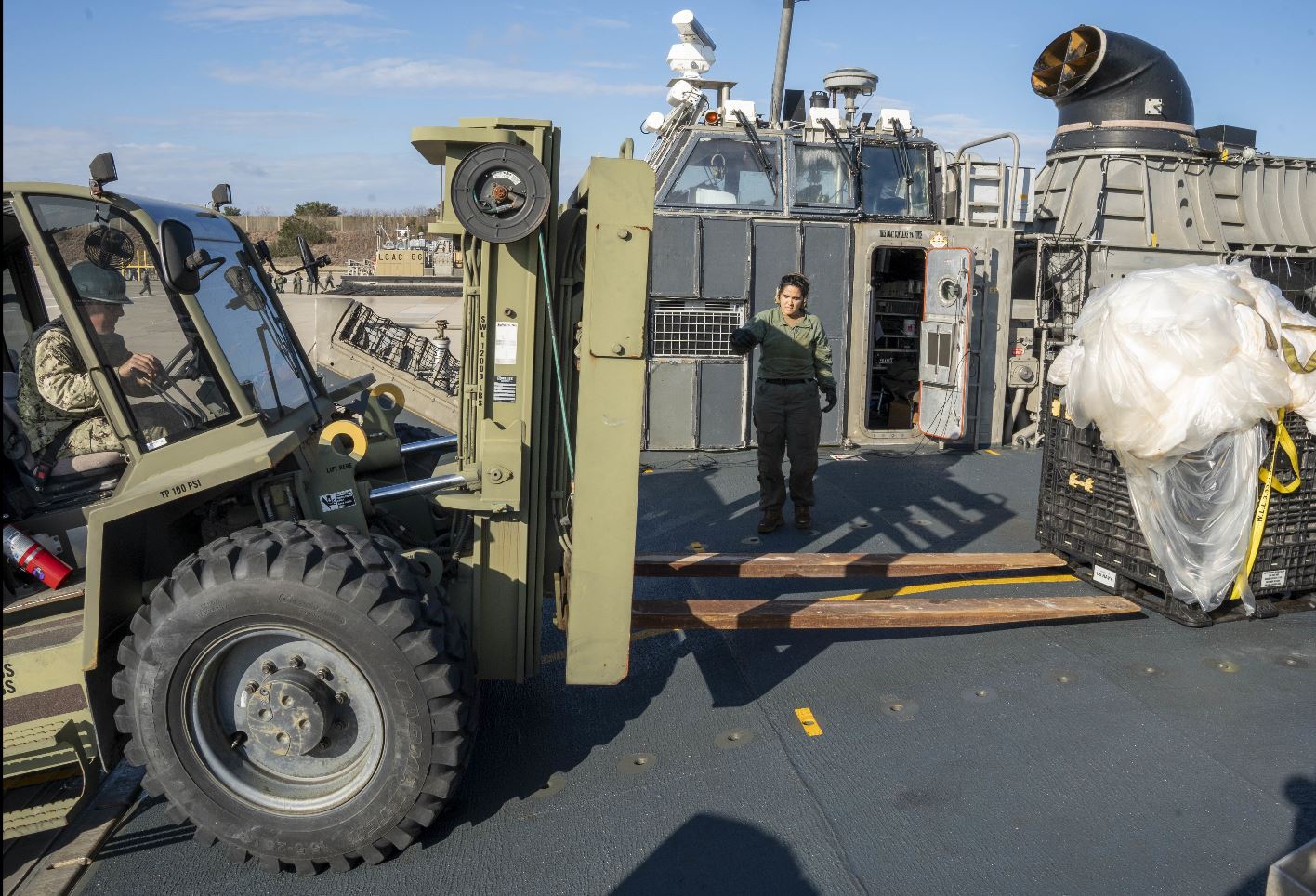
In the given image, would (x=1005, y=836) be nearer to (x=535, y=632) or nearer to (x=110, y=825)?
(x=535, y=632)

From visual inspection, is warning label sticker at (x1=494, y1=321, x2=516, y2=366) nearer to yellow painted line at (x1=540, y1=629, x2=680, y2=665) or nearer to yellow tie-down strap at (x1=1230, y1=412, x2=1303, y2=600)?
yellow painted line at (x1=540, y1=629, x2=680, y2=665)

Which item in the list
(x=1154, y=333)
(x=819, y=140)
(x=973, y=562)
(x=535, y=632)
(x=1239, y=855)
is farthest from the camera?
(x=819, y=140)

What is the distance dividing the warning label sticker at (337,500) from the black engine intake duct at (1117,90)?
1036 cm

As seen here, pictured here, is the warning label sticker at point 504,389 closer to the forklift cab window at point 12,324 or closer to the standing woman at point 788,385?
the forklift cab window at point 12,324

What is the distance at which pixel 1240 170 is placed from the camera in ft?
37.3

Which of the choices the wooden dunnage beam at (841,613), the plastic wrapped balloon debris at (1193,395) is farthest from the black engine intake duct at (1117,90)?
the wooden dunnage beam at (841,613)

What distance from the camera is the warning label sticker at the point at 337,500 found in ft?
12.0

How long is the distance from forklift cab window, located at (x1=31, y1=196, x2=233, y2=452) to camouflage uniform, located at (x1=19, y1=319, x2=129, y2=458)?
0.22 ft

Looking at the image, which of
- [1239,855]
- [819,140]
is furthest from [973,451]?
[1239,855]

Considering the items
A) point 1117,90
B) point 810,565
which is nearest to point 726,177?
point 1117,90

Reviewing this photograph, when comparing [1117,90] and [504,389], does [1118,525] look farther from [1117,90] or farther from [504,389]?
[1117,90]

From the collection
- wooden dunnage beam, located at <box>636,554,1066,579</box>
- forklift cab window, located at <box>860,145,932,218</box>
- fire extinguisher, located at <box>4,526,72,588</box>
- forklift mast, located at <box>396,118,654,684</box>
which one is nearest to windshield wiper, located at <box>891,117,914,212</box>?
forklift cab window, located at <box>860,145,932,218</box>

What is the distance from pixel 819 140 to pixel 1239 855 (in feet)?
27.4

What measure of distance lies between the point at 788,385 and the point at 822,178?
4.04m
